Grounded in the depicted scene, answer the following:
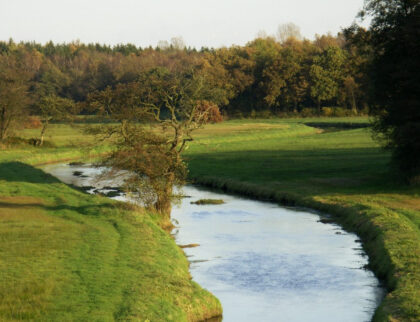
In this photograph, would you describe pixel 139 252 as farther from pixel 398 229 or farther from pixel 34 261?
pixel 398 229

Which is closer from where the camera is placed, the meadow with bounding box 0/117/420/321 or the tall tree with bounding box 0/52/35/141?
the meadow with bounding box 0/117/420/321

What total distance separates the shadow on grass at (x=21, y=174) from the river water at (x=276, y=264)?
51.6 feet

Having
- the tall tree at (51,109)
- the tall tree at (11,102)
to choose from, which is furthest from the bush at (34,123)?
the tall tree at (11,102)

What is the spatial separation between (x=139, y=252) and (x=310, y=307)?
911cm

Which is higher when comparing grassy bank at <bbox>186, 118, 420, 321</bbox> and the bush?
the bush

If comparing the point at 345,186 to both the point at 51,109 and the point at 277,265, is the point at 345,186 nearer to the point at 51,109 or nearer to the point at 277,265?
the point at 277,265

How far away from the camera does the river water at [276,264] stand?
1074 inches

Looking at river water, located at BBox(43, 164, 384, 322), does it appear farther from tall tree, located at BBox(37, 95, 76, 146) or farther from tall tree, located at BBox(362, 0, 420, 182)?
tall tree, located at BBox(37, 95, 76, 146)

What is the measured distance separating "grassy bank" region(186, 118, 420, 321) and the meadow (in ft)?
0.33

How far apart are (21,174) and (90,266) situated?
38.5 metres

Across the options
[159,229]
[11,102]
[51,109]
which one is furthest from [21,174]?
[51,109]

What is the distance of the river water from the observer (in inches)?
1074

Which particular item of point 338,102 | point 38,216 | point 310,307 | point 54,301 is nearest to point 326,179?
point 38,216

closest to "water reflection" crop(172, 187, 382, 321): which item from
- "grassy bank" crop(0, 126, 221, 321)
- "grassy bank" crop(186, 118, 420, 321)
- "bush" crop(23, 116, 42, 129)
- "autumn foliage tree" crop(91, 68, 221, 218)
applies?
"grassy bank" crop(186, 118, 420, 321)
